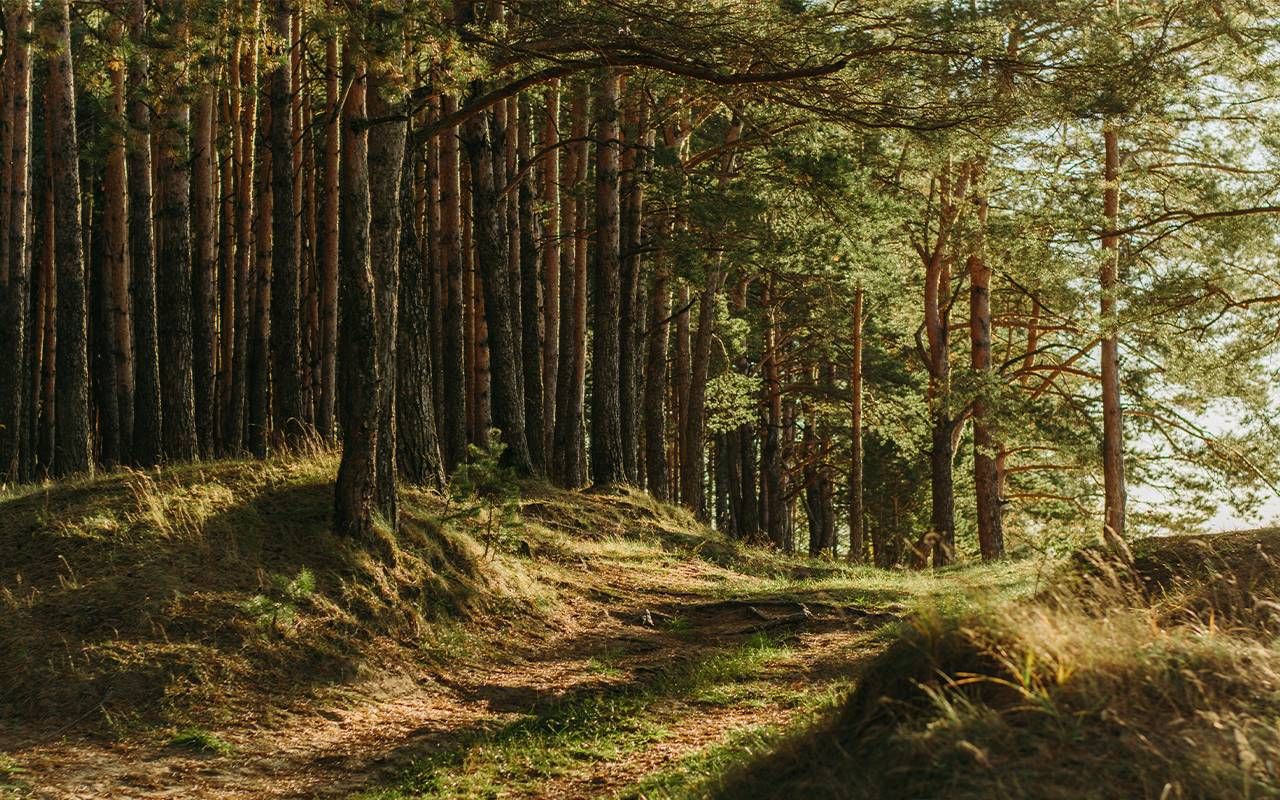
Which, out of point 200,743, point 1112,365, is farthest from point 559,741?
point 1112,365

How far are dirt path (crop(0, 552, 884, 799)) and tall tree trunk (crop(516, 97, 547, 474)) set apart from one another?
20.3 ft

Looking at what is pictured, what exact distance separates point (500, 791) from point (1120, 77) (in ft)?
26.3

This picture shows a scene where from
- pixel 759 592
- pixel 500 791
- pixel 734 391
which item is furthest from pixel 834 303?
pixel 500 791

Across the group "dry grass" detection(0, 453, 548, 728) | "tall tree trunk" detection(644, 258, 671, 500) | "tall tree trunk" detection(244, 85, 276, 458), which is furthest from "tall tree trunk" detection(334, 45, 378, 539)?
"tall tree trunk" detection(644, 258, 671, 500)

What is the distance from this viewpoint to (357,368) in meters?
9.46

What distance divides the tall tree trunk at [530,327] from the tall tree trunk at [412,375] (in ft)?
15.2

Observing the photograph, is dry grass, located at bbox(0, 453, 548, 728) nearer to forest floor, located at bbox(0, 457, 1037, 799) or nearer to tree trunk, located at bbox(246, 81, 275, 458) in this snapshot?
forest floor, located at bbox(0, 457, 1037, 799)

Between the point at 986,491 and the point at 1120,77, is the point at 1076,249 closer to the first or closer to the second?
the point at 986,491

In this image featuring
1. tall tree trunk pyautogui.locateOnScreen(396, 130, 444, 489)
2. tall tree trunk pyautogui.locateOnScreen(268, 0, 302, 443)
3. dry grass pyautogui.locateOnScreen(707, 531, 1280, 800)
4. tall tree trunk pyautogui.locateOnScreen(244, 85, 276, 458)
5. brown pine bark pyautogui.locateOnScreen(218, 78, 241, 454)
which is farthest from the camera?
brown pine bark pyautogui.locateOnScreen(218, 78, 241, 454)

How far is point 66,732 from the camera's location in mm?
6848

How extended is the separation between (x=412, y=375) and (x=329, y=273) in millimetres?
5162

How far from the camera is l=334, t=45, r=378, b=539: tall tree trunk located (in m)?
9.49

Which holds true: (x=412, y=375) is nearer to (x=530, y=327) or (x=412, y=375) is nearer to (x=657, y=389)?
(x=530, y=327)

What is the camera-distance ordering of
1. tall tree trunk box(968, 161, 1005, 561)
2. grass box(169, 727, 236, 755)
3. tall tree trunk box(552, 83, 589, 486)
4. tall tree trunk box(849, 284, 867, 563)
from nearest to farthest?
grass box(169, 727, 236, 755) < tall tree trunk box(552, 83, 589, 486) < tall tree trunk box(968, 161, 1005, 561) < tall tree trunk box(849, 284, 867, 563)
